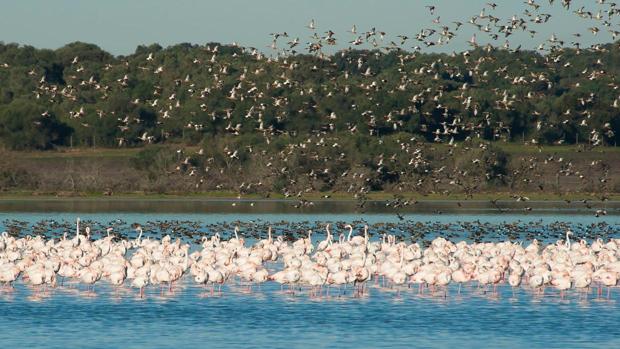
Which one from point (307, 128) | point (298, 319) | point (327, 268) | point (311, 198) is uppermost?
point (307, 128)

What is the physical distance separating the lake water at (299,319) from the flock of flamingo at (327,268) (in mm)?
445

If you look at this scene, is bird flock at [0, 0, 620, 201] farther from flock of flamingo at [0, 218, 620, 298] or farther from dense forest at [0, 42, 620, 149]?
flock of flamingo at [0, 218, 620, 298]

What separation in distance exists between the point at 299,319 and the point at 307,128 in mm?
89067

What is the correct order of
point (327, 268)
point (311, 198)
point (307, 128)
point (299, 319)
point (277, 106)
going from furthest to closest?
point (307, 128) → point (277, 106) → point (311, 198) → point (327, 268) → point (299, 319)

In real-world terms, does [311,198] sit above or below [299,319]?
above

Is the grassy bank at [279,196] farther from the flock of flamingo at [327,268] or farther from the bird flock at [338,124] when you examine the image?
the flock of flamingo at [327,268]

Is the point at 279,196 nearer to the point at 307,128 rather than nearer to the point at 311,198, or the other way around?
the point at 311,198

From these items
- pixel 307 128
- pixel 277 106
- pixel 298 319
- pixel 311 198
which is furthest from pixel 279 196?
pixel 298 319

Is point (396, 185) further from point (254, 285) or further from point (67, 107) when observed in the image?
point (254, 285)

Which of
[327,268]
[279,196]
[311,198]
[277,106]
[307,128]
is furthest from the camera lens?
[307,128]

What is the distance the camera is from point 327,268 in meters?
36.2

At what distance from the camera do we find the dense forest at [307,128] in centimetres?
9600

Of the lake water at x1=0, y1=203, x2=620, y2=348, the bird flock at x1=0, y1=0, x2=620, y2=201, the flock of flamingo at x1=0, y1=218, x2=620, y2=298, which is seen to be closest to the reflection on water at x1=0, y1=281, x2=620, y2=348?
the lake water at x1=0, y1=203, x2=620, y2=348

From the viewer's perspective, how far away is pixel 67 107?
140m
